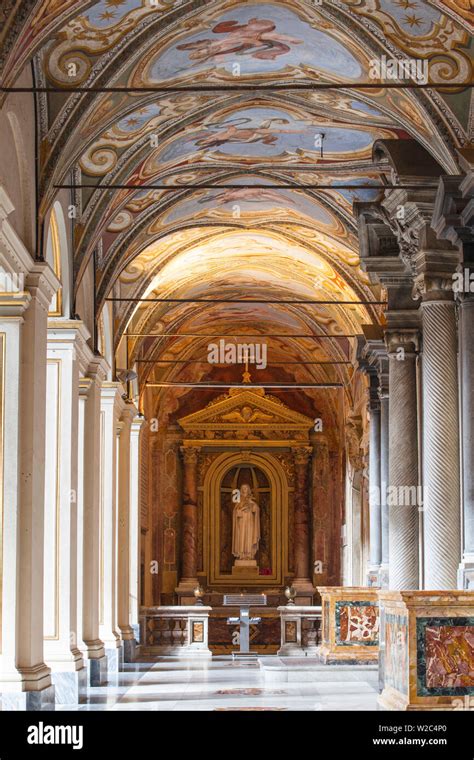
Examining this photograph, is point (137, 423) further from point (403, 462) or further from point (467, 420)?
point (467, 420)

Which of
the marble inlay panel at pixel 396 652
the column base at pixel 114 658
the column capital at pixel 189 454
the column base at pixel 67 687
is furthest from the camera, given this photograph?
the column capital at pixel 189 454

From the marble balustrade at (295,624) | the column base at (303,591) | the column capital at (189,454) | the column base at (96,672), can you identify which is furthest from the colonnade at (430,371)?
the column capital at (189,454)

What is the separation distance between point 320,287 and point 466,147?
11180 millimetres

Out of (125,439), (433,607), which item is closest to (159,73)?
(433,607)

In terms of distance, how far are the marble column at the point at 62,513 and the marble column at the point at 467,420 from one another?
15.3 feet

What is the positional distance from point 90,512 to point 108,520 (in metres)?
3.24

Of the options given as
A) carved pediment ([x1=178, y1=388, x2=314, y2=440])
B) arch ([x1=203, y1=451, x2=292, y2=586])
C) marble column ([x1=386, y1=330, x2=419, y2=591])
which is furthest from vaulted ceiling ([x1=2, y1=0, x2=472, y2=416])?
arch ([x1=203, y1=451, x2=292, y2=586])

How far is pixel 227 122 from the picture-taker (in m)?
16.5

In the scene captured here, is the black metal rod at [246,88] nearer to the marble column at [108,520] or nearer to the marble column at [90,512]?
the marble column at [90,512]

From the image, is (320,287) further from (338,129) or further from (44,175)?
(44,175)

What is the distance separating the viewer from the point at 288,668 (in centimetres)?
1891

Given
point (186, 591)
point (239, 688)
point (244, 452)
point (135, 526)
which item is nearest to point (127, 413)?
point (135, 526)

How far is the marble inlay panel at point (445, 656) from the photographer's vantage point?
36.2 feet

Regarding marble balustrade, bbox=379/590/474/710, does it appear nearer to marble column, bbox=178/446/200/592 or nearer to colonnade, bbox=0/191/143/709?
colonnade, bbox=0/191/143/709
